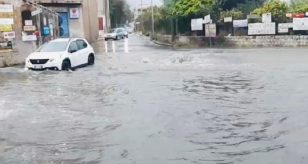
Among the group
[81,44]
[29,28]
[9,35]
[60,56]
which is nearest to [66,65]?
[60,56]

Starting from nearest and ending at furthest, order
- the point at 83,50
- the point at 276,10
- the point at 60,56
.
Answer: the point at 60,56 → the point at 83,50 → the point at 276,10

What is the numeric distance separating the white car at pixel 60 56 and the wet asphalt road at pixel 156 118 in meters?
1.64

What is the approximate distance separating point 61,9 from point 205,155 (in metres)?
43.9

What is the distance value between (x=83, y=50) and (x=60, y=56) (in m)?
2.75

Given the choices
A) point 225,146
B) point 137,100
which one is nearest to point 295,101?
point 137,100

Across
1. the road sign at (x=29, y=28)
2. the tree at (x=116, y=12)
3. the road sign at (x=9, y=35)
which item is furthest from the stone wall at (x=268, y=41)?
the tree at (x=116, y=12)

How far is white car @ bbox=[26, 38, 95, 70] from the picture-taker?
23.6m

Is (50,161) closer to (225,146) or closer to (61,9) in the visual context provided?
(225,146)

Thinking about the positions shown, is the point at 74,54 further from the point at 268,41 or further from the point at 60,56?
the point at 268,41

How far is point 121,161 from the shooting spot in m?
8.57

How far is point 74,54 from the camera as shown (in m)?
25.1

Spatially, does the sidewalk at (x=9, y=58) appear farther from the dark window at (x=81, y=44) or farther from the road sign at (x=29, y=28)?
the dark window at (x=81, y=44)

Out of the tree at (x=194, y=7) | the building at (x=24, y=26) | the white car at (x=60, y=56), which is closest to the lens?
the white car at (x=60, y=56)

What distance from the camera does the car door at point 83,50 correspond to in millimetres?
26152
